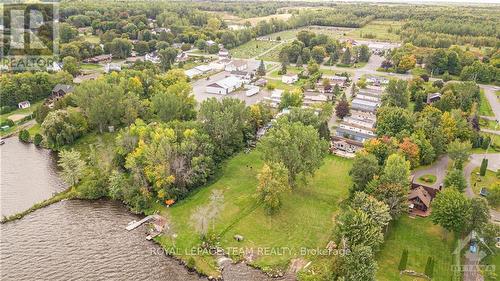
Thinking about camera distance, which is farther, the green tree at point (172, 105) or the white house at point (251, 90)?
the white house at point (251, 90)

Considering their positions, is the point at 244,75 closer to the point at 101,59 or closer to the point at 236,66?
the point at 236,66

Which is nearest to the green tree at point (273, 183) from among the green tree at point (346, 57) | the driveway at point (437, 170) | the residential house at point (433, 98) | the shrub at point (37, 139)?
the driveway at point (437, 170)

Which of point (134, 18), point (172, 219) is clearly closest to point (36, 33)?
point (134, 18)

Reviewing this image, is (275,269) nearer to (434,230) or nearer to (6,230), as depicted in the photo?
(434,230)

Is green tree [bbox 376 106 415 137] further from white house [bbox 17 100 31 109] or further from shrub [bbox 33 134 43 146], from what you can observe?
white house [bbox 17 100 31 109]

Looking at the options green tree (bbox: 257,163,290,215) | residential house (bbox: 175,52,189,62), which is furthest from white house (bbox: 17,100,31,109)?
green tree (bbox: 257,163,290,215)

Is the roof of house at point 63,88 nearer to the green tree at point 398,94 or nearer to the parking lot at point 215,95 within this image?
the parking lot at point 215,95
